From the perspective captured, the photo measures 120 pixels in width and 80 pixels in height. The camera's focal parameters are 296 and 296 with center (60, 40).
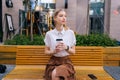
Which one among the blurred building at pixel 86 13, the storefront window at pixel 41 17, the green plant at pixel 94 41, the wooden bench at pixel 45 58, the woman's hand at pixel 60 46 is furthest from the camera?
the blurred building at pixel 86 13

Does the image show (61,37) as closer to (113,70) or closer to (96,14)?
(113,70)

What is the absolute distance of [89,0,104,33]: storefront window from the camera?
1278 centimetres

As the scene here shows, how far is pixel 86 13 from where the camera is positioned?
12.6 m

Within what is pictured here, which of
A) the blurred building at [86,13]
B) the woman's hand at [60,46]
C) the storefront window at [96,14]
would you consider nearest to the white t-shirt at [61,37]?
the woman's hand at [60,46]

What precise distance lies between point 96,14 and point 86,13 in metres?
0.86

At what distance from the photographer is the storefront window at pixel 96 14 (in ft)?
41.9

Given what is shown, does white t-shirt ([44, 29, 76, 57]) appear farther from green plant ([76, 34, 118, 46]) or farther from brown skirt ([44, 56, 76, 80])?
green plant ([76, 34, 118, 46])

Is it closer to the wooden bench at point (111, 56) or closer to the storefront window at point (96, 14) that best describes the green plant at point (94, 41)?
the wooden bench at point (111, 56)

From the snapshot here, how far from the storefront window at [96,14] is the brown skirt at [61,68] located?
27.7ft

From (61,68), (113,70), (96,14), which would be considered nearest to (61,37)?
(61,68)

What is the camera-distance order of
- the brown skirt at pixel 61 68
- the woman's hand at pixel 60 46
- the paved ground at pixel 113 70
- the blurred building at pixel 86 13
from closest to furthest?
the brown skirt at pixel 61 68 < the woman's hand at pixel 60 46 < the paved ground at pixel 113 70 < the blurred building at pixel 86 13

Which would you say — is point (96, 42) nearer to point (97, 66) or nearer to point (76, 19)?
point (97, 66)

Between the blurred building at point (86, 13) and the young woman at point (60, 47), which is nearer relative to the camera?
the young woman at point (60, 47)

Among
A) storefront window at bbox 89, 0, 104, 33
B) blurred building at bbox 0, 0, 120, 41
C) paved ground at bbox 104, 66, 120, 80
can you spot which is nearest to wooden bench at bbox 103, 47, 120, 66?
paved ground at bbox 104, 66, 120, 80
